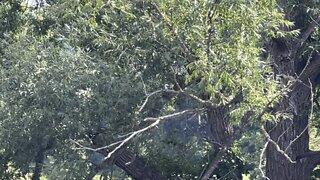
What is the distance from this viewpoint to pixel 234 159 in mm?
10984

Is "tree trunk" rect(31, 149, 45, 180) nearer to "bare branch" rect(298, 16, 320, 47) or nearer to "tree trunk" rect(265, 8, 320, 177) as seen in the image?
"tree trunk" rect(265, 8, 320, 177)

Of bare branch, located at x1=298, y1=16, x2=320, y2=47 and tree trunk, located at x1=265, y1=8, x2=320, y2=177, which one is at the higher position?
bare branch, located at x1=298, y1=16, x2=320, y2=47

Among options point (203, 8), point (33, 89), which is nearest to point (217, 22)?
point (203, 8)

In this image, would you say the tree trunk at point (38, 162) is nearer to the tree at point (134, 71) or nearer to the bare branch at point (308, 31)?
the tree at point (134, 71)

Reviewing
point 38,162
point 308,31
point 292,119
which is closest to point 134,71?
point 38,162

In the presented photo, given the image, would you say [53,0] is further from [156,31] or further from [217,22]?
[217,22]

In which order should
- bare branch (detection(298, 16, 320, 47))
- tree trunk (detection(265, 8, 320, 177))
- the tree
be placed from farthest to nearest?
tree trunk (detection(265, 8, 320, 177)), bare branch (detection(298, 16, 320, 47)), the tree

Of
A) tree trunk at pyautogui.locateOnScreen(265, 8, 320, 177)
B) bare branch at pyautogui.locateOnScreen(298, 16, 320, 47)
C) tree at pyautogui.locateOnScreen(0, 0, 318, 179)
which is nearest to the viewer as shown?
tree at pyautogui.locateOnScreen(0, 0, 318, 179)

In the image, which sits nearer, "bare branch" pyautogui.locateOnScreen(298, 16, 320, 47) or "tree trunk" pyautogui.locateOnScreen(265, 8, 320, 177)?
"bare branch" pyautogui.locateOnScreen(298, 16, 320, 47)

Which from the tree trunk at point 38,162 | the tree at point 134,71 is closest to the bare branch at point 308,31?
the tree at point 134,71

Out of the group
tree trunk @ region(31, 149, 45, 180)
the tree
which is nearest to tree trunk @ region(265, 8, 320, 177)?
the tree

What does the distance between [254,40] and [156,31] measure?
1.25 metres

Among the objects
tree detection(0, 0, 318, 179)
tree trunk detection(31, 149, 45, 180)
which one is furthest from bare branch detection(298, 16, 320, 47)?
tree trunk detection(31, 149, 45, 180)

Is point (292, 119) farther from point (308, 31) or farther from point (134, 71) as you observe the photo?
point (134, 71)
